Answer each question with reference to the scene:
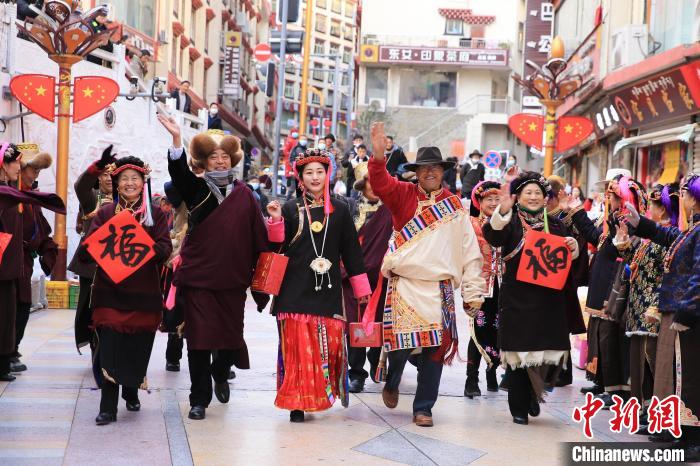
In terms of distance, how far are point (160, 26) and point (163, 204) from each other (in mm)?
20859

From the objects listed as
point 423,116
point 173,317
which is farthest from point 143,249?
point 423,116

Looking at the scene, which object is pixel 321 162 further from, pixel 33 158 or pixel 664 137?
pixel 664 137

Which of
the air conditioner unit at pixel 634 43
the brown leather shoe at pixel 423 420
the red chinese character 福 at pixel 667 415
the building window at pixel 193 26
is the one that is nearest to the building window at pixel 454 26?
the building window at pixel 193 26

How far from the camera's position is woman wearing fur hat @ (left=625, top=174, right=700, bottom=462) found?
612 cm

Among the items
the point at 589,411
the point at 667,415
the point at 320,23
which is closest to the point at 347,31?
the point at 320,23

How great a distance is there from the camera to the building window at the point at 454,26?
193ft

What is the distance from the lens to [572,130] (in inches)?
617

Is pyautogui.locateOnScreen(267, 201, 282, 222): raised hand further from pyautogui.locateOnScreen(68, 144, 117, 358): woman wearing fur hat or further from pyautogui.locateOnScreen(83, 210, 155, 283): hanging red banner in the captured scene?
pyautogui.locateOnScreen(68, 144, 117, 358): woman wearing fur hat

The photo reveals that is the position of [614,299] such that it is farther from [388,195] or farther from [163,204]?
[163,204]

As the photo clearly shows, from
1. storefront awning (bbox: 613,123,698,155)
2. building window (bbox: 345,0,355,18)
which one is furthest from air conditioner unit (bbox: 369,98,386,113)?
building window (bbox: 345,0,355,18)

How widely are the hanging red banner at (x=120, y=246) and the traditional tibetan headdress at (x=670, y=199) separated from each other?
3481 mm

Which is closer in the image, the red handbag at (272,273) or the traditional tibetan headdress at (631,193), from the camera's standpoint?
the red handbag at (272,273)

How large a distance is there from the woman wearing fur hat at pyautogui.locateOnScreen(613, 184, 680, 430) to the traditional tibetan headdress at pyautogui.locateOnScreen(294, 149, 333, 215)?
2009 millimetres

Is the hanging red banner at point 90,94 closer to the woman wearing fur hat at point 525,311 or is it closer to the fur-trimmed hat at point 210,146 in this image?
the fur-trimmed hat at point 210,146
